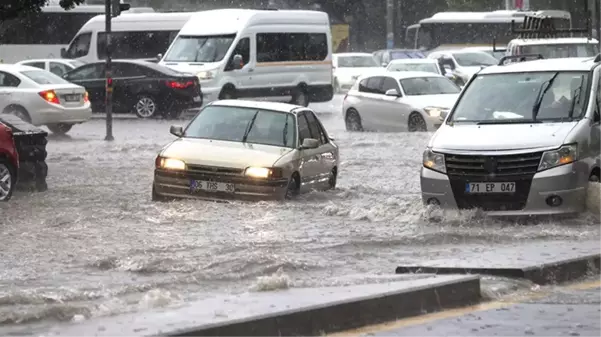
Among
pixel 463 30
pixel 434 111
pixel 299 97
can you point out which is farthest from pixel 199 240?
pixel 463 30

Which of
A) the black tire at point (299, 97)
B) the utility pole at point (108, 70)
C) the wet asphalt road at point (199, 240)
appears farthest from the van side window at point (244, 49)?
the wet asphalt road at point (199, 240)

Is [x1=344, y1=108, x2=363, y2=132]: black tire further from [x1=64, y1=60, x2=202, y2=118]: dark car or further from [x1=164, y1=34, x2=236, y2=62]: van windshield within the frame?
[x1=164, y1=34, x2=236, y2=62]: van windshield

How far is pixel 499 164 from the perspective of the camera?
14812 mm

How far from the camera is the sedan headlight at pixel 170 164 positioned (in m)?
17.0

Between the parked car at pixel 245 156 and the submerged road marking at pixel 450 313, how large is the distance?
6.28 metres

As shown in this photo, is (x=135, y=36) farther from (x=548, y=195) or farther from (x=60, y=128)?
(x=548, y=195)

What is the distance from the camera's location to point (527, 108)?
626 inches

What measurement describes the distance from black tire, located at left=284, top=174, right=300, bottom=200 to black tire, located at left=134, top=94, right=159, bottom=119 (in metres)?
19.9

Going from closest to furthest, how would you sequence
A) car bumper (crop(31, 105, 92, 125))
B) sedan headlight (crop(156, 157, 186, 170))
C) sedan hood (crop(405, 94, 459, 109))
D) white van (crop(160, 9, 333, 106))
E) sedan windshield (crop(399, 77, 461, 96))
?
1. sedan headlight (crop(156, 157, 186, 170))
2. car bumper (crop(31, 105, 92, 125))
3. sedan hood (crop(405, 94, 459, 109))
4. sedan windshield (crop(399, 77, 461, 96))
5. white van (crop(160, 9, 333, 106))

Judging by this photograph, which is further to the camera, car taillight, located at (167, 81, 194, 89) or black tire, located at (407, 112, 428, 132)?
car taillight, located at (167, 81, 194, 89)

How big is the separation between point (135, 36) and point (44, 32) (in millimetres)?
8638

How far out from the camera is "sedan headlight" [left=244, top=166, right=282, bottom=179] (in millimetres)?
16797

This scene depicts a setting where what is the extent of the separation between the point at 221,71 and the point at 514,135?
23252mm

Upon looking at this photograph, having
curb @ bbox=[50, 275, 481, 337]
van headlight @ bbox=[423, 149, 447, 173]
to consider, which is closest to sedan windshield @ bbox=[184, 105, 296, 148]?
van headlight @ bbox=[423, 149, 447, 173]
